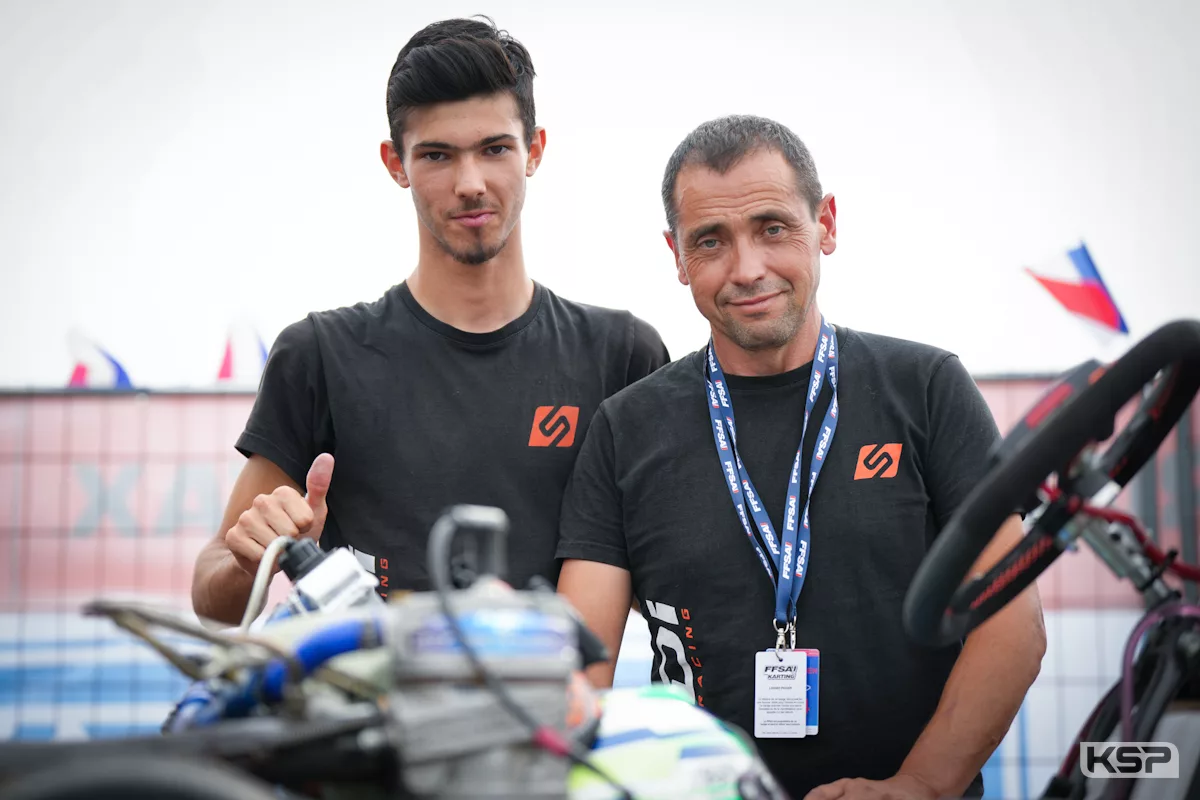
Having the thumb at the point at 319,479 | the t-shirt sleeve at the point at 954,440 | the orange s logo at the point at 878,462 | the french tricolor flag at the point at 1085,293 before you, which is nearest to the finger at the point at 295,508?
the thumb at the point at 319,479

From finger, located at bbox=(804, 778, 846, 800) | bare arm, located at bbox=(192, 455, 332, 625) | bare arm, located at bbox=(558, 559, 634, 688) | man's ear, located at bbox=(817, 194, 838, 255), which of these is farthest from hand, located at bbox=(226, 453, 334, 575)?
man's ear, located at bbox=(817, 194, 838, 255)

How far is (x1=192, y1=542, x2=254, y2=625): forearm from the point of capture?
201cm

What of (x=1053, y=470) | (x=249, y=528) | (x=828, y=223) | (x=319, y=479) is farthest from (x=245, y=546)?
(x=828, y=223)

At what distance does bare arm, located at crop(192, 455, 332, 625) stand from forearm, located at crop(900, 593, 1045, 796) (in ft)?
3.19

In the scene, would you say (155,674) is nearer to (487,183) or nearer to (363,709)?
(487,183)

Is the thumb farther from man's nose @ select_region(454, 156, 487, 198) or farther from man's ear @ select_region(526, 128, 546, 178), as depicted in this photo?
man's ear @ select_region(526, 128, 546, 178)

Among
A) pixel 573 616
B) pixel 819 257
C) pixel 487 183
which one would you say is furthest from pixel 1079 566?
pixel 573 616

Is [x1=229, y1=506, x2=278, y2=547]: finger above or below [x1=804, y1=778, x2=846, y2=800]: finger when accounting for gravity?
above

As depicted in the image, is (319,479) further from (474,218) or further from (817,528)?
(817,528)

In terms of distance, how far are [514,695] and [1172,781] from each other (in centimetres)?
78

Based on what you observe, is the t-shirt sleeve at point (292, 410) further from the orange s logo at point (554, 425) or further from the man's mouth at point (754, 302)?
the man's mouth at point (754, 302)

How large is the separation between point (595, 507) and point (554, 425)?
252mm

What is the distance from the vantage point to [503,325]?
7.55 ft

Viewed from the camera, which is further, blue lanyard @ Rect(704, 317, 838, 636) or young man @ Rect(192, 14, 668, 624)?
young man @ Rect(192, 14, 668, 624)
